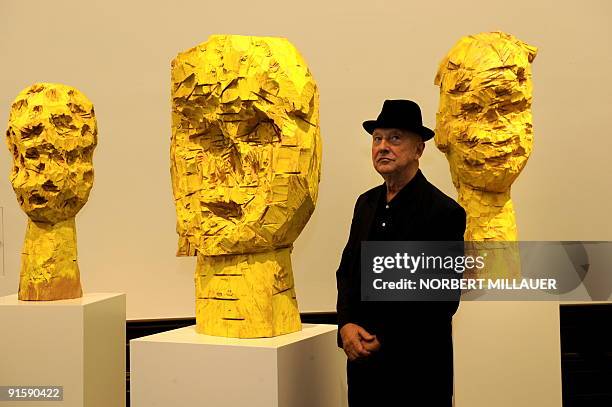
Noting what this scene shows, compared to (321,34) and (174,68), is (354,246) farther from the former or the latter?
(321,34)

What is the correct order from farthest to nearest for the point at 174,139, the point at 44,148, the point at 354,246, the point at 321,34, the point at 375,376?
the point at 321,34 → the point at 44,148 → the point at 174,139 → the point at 354,246 → the point at 375,376

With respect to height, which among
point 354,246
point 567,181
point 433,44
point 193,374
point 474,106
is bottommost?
point 193,374

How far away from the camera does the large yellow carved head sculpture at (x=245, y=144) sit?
3.11m

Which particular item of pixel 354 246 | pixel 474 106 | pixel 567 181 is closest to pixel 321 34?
pixel 474 106

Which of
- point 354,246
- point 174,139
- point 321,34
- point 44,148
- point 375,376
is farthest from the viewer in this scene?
point 321,34

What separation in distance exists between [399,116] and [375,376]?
0.92 metres

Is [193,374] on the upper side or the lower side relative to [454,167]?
lower

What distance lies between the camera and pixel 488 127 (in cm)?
384

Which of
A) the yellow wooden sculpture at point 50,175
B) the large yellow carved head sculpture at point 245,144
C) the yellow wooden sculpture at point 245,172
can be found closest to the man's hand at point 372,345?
the yellow wooden sculpture at point 245,172

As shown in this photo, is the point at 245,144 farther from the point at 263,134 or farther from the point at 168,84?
the point at 168,84

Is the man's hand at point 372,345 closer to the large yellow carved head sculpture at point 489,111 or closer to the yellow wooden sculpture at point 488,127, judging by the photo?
the yellow wooden sculpture at point 488,127

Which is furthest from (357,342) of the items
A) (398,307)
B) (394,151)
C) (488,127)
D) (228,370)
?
(488,127)

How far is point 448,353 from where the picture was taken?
287 cm

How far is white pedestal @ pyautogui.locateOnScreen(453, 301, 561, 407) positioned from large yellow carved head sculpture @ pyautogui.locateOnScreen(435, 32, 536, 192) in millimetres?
645
